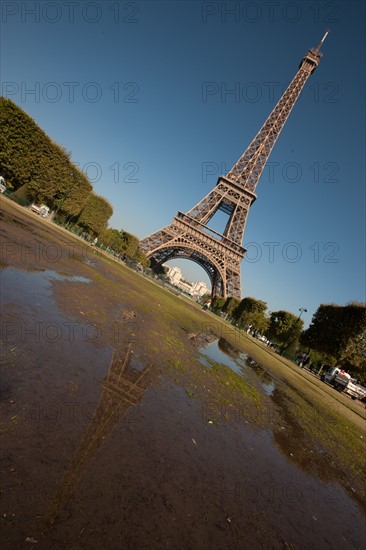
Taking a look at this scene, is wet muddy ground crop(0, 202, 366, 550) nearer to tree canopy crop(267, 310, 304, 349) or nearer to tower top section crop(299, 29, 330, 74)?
tree canopy crop(267, 310, 304, 349)

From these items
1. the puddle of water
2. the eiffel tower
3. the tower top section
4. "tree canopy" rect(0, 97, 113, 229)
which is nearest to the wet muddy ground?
the puddle of water

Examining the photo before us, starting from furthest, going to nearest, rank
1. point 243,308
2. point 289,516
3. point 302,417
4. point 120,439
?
point 243,308
point 302,417
point 289,516
point 120,439

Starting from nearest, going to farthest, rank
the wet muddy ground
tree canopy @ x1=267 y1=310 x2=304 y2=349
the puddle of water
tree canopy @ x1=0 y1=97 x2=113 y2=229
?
the wet muddy ground
the puddle of water
tree canopy @ x1=0 y1=97 x2=113 y2=229
tree canopy @ x1=267 y1=310 x2=304 y2=349

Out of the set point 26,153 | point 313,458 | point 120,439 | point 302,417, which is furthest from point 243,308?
point 120,439

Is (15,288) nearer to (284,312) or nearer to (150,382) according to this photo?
(150,382)

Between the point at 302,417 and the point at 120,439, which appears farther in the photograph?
the point at 302,417

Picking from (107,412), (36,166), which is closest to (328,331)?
(107,412)

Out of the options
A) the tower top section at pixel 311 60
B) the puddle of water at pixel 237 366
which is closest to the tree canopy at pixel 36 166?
the puddle of water at pixel 237 366
